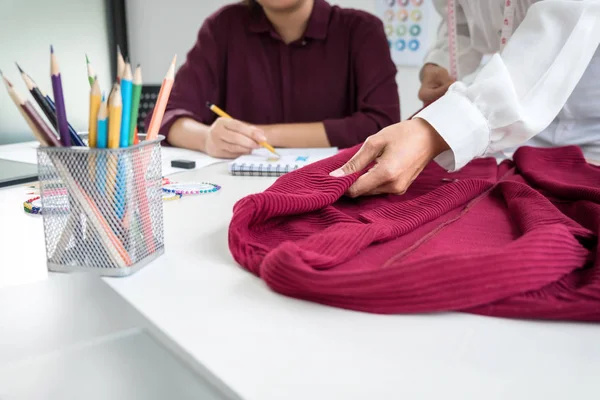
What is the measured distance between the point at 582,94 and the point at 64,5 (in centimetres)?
198

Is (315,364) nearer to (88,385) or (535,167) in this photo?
(88,385)

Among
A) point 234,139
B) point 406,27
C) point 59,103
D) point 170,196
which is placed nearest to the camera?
point 59,103

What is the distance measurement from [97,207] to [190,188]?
328 mm

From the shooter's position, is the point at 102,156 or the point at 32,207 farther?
the point at 32,207

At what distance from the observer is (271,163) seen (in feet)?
3.15

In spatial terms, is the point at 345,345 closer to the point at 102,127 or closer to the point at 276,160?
the point at 102,127

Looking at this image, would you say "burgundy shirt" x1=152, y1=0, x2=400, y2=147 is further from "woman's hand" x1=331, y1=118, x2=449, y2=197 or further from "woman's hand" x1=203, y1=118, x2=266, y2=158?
"woman's hand" x1=331, y1=118, x2=449, y2=197

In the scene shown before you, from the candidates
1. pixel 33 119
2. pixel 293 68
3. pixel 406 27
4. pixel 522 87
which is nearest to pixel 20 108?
pixel 33 119

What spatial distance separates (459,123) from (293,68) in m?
0.90

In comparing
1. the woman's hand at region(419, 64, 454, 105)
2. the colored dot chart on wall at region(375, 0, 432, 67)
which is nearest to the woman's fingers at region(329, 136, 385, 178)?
the woman's hand at region(419, 64, 454, 105)

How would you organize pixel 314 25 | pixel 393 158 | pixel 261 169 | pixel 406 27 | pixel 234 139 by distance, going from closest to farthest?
pixel 393 158 < pixel 261 169 < pixel 234 139 < pixel 314 25 < pixel 406 27

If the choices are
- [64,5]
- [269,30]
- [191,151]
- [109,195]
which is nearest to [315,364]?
[109,195]

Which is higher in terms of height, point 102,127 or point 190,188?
point 102,127

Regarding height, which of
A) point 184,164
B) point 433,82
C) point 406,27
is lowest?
point 184,164
